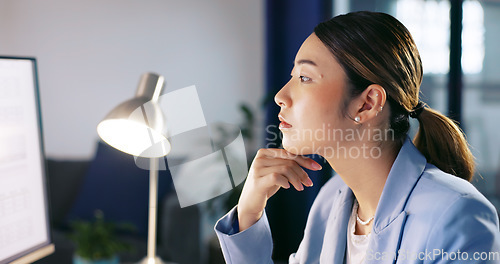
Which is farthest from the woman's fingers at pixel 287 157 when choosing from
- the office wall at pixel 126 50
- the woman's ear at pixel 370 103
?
the office wall at pixel 126 50

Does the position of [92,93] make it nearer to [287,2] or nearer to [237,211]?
[287,2]

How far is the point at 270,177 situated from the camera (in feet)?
3.75

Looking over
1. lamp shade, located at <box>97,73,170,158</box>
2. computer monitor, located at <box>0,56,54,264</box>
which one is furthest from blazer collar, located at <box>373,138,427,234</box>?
computer monitor, located at <box>0,56,54,264</box>

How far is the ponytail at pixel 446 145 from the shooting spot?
44.7 inches

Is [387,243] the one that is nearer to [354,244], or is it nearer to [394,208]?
[394,208]

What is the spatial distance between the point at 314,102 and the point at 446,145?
36 cm

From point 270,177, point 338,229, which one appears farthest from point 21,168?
point 338,229

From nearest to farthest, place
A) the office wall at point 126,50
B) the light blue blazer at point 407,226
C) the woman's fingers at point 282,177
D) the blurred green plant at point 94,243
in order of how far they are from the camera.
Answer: the light blue blazer at point 407,226
the woman's fingers at point 282,177
the blurred green plant at point 94,243
the office wall at point 126,50

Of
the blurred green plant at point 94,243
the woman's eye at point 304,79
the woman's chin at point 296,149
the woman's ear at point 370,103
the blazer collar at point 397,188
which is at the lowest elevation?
the blurred green plant at point 94,243

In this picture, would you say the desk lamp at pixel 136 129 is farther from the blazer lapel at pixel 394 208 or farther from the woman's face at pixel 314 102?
the blazer lapel at pixel 394 208

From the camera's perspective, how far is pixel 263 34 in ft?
11.0

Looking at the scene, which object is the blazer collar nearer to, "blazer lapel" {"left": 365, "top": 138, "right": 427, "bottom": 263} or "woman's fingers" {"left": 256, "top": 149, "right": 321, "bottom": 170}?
"blazer lapel" {"left": 365, "top": 138, "right": 427, "bottom": 263}

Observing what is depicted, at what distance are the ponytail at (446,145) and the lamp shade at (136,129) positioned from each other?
0.67 m

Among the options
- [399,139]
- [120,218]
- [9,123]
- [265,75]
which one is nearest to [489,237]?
[399,139]
